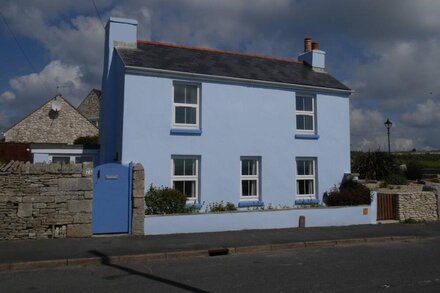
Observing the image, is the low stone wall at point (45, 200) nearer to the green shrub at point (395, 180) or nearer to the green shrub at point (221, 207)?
the green shrub at point (221, 207)

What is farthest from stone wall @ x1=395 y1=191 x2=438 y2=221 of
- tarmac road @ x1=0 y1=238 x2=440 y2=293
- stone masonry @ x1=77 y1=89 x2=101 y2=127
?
stone masonry @ x1=77 y1=89 x2=101 y2=127

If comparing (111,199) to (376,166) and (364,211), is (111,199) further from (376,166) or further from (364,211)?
(376,166)

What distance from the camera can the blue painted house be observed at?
47.1 feet

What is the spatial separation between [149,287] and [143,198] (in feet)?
17.7

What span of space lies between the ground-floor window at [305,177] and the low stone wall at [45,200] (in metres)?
8.21

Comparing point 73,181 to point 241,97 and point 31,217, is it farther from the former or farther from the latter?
point 241,97

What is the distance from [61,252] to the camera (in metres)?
9.88

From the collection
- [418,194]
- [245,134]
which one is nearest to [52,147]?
[245,134]

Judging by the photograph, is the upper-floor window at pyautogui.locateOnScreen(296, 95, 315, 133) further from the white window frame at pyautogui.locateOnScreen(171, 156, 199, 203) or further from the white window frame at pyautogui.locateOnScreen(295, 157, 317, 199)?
the white window frame at pyautogui.locateOnScreen(171, 156, 199, 203)

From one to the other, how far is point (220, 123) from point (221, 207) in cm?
293

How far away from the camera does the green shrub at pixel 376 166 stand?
2578 centimetres

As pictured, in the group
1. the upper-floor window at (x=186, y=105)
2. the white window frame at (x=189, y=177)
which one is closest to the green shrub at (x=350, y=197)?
the white window frame at (x=189, y=177)

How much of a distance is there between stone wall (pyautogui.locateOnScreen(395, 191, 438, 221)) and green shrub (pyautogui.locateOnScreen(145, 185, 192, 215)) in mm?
8998

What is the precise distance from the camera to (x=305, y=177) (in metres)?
17.1
